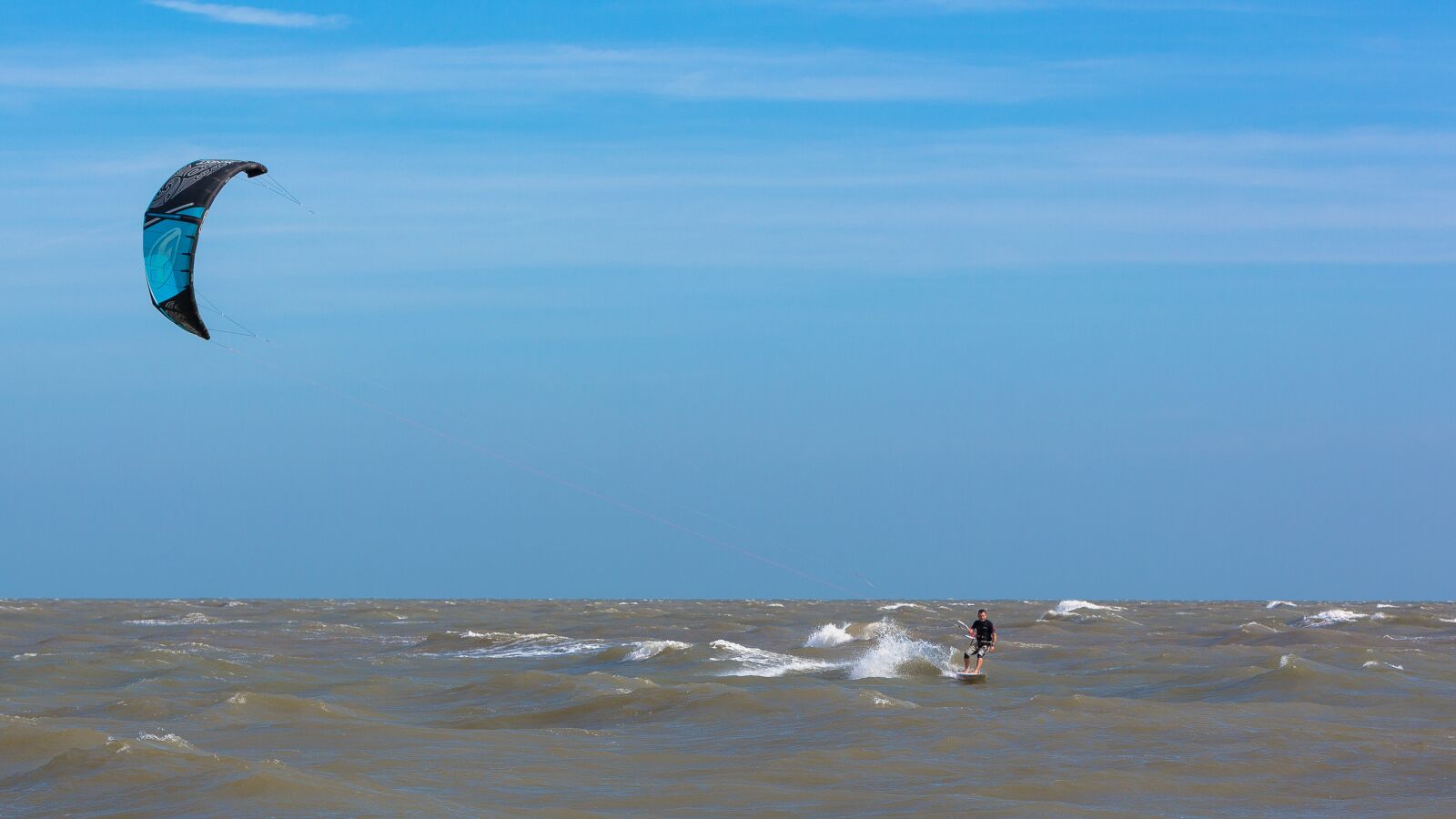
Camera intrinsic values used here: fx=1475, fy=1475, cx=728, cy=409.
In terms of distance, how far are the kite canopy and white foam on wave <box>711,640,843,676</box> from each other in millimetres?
10119

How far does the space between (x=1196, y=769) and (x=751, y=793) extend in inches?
179

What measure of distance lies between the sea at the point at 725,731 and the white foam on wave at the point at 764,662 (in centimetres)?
13

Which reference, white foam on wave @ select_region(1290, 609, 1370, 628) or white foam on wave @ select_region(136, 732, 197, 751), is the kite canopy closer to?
white foam on wave @ select_region(136, 732, 197, 751)

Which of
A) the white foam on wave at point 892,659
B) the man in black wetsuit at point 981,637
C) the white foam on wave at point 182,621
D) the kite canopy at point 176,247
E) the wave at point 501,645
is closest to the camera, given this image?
the kite canopy at point 176,247

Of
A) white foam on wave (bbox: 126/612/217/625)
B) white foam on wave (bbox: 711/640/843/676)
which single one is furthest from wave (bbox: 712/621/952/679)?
white foam on wave (bbox: 126/612/217/625)

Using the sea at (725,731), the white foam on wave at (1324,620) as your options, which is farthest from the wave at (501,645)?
the white foam on wave at (1324,620)

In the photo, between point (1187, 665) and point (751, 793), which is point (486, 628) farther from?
point (751, 793)

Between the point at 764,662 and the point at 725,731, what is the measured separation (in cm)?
934

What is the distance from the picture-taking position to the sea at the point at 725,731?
→ 13008 millimetres

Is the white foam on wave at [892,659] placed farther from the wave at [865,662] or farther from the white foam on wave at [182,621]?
the white foam on wave at [182,621]

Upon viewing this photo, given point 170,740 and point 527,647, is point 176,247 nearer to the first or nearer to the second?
point 170,740

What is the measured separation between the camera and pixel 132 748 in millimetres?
14484

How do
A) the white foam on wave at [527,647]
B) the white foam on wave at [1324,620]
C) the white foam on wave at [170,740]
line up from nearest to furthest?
1. the white foam on wave at [170,740]
2. the white foam on wave at [527,647]
3. the white foam on wave at [1324,620]

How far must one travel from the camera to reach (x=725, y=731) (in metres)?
17.1
